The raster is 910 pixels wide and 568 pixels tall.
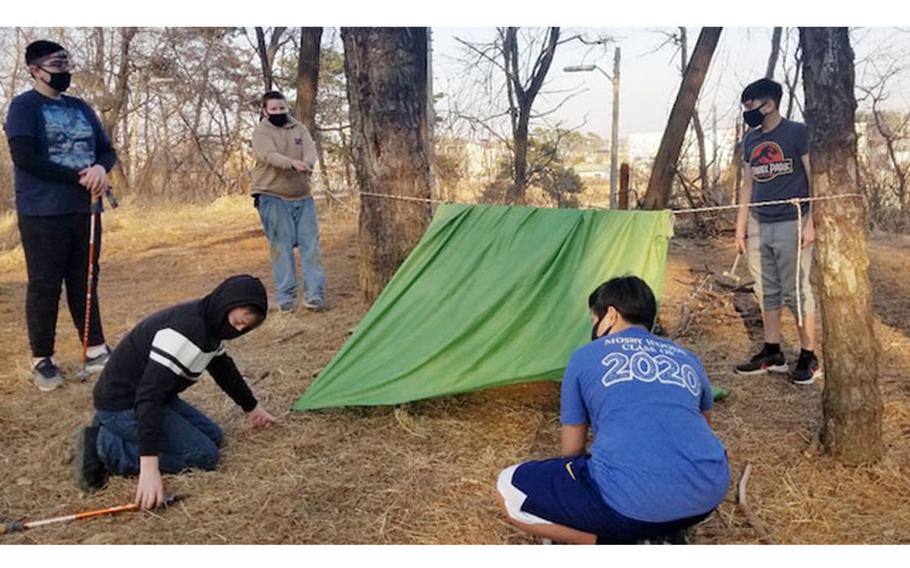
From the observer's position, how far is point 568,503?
1975 mm

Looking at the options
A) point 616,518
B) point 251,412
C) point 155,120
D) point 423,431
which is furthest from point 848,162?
point 155,120

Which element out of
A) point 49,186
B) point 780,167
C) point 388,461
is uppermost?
point 780,167

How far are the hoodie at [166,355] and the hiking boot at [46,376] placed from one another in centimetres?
123

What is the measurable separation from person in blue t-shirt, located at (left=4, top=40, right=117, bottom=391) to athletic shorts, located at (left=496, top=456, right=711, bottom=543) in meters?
2.67

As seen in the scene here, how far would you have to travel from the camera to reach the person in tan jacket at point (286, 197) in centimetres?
497

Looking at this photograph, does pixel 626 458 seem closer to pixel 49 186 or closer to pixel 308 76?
pixel 49 186

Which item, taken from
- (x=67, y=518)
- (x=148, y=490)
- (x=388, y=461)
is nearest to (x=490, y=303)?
(x=388, y=461)

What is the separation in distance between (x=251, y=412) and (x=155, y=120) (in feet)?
55.2

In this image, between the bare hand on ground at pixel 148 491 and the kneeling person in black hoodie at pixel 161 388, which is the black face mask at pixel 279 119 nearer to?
the kneeling person in black hoodie at pixel 161 388

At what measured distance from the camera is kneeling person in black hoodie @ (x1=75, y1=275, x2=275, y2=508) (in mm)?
2434

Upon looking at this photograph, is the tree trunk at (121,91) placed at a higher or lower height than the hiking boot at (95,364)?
higher

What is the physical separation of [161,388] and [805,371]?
115 inches

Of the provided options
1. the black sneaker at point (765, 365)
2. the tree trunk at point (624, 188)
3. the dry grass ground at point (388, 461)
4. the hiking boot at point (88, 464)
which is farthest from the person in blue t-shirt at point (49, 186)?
the tree trunk at point (624, 188)

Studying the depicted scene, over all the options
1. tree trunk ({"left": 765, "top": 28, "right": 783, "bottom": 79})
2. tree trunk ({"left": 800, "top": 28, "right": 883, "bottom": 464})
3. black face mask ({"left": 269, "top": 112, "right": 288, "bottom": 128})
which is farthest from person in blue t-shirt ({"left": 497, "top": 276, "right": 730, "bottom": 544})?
tree trunk ({"left": 765, "top": 28, "right": 783, "bottom": 79})
